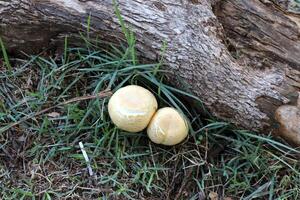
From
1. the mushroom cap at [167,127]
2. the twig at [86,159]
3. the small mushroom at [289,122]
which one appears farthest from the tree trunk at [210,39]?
the twig at [86,159]

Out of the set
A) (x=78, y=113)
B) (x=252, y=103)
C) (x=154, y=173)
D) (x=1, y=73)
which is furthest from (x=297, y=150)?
(x=1, y=73)

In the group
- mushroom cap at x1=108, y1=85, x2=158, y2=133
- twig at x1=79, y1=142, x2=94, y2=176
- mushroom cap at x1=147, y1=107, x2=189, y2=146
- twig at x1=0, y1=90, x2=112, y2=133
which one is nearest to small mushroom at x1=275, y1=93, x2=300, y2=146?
mushroom cap at x1=147, y1=107, x2=189, y2=146

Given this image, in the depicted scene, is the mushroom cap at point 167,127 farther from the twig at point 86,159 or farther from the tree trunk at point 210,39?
the twig at point 86,159

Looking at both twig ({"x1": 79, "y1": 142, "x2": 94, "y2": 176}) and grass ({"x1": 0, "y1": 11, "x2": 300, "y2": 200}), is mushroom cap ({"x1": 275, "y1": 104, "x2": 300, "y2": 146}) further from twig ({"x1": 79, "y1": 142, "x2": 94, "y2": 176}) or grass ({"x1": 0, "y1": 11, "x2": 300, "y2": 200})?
twig ({"x1": 79, "y1": 142, "x2": 94, "y2": 176})

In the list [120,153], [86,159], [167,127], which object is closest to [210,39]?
[167,127]

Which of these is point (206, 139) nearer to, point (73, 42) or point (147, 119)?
point (147, 119)
